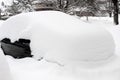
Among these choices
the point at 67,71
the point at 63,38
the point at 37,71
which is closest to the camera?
the point at 67,71

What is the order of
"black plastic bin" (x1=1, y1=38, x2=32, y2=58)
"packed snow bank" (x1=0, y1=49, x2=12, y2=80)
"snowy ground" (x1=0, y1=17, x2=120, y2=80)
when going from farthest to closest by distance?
"black plastic bin" (x1=1, y1=38, x2=32, y2=58)
"snowy ground" (x1=0, y1=17, x2=120, y2=80)
"packed snow bank" (x1=0, y1=49, x2=12, y2=80)

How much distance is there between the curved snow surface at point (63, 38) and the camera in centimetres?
471

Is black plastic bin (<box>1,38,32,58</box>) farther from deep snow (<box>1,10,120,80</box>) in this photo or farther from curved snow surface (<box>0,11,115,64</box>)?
deep snow (<box>1,10,120,80</box>)

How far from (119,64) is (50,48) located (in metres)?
1.60

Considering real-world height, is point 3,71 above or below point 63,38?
below

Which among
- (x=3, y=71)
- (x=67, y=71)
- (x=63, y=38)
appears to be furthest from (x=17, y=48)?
(x=3, y=71)

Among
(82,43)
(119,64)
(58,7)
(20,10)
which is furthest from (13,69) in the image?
(20,10)

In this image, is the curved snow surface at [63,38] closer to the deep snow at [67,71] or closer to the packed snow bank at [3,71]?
the deep snow at [67,71]

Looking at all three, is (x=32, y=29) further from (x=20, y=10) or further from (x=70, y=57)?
(x=20, y=10)

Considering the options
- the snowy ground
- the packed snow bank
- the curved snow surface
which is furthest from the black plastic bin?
the packed snow bank

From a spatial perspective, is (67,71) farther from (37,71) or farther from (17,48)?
(17,48)

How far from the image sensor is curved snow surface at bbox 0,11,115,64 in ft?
15.5

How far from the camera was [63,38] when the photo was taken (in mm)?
4840

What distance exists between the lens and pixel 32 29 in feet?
18.1
